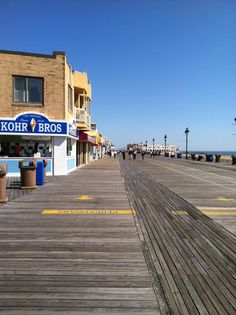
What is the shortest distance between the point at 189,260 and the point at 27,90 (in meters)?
16.6

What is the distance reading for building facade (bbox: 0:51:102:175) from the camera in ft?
59.2

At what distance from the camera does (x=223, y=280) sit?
428cm

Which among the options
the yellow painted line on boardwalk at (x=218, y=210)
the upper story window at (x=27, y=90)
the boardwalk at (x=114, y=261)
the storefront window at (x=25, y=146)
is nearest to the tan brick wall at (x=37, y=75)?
the upper story window at (x=27, y=90)

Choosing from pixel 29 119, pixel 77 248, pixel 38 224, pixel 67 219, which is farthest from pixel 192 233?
pixel 29 119

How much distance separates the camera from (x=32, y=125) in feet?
59.9

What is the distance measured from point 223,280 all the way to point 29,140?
16894 mm

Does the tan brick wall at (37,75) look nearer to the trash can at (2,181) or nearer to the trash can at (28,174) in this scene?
the trash can at (28,174)

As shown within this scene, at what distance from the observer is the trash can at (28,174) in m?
13.0

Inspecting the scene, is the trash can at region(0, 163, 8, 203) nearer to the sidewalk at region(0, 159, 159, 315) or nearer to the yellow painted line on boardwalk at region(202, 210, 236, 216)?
the sidewalk at region(0, 159, 159, 315)

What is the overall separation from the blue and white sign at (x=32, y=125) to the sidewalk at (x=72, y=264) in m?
10.4

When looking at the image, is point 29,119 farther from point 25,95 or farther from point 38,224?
point 38,224

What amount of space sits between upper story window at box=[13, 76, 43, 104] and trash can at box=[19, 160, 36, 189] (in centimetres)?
694

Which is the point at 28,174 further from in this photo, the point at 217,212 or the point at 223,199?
the point at 223,199

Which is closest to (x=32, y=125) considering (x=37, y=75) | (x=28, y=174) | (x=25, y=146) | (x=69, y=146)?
(x=25, y=146)
